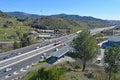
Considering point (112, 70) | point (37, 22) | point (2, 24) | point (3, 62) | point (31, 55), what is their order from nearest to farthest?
point (112, 70) < point (3, 62) < point (31, 55) < point (2, 24) < point (37, 22)

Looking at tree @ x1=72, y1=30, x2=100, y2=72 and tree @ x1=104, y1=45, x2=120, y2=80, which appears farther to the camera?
tree @ x1=72, y1=30, x2=100, y2=72

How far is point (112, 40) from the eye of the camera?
98812 mm

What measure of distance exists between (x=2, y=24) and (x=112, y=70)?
123 m

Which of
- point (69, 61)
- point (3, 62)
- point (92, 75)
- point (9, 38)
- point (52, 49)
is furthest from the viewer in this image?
point (9, 38)

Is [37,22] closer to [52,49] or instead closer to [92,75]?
[52,49]

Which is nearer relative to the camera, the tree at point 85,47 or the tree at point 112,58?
the tree at point 112,58

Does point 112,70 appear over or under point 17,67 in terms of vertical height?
over

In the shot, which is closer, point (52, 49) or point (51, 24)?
point (52, 49)

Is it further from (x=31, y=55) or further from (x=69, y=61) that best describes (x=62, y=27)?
(x=69, y=61)

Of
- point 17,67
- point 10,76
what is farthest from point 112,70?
point 17,67

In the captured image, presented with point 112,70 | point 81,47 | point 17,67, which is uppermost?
point 81,47

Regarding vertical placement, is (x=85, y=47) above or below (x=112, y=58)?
above

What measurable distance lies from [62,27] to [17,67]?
12779 cm

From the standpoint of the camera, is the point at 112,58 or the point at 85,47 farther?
the point at 85,47
